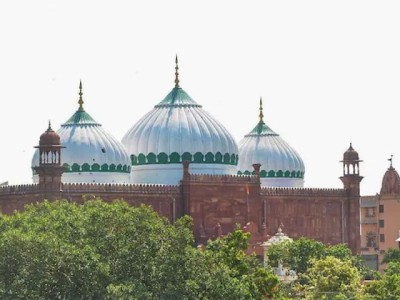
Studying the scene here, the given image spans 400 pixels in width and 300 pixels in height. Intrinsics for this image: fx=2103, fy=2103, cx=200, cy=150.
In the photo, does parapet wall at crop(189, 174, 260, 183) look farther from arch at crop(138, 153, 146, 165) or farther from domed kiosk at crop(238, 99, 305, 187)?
domed kiosk at crop(238, 99, 305, 187)

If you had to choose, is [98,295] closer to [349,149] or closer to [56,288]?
[56,288]

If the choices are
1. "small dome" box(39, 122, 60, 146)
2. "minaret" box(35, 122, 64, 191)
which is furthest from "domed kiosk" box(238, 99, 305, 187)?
"minaret" box(35, 122, 64, 191)

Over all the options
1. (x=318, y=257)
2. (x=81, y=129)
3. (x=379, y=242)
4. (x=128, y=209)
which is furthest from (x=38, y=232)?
(x=379, y=242)

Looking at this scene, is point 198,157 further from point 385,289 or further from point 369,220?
point 369,220

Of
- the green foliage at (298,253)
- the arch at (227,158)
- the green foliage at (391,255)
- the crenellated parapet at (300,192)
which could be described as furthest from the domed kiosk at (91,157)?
Result: the green foliage at (391,255)

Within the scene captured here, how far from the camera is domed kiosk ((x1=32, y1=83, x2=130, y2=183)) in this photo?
85188 millimetres

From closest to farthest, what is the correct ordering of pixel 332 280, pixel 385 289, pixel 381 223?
pixel 385 289 → pixel 332 280 → pixel 381 223

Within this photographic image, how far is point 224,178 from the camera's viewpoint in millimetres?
87250

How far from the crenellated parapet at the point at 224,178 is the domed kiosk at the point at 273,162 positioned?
533 centimetres

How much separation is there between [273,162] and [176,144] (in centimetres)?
840

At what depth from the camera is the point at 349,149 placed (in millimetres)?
94812

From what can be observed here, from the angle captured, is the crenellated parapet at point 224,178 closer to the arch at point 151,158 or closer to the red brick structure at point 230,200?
the red brick structure at point 230,200

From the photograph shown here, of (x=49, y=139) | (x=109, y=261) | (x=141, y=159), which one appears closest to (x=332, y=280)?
(x=109, y=261)

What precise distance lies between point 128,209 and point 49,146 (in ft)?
67.5
